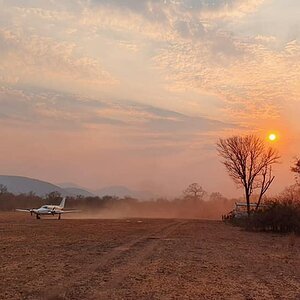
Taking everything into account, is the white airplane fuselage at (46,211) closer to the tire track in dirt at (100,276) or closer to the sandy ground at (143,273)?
the sandy ground at (143,273)

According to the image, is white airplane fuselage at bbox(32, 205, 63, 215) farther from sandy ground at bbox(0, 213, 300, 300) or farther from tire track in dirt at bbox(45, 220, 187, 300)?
tire track in dirt at bbox(45, 220, 187, 300)

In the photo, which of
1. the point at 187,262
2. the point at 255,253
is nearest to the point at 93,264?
the point at 187,262

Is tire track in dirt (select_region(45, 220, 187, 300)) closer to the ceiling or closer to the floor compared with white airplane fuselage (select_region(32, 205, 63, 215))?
closer to the floor

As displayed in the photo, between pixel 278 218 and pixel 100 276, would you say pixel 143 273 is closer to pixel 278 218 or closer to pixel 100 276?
pixel 100 276

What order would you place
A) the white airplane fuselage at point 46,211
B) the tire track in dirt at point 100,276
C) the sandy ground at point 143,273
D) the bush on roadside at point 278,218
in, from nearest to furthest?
the tire track in dirt at point 100,276 < the sandy ground at point 143,273 < the bush on roadside at point 278,218 < the white airplane fuselage at point 46,211

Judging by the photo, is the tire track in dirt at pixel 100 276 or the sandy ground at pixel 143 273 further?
the sandy ground at pixel 143 273

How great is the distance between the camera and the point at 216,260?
1852cm

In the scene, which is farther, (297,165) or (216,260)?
(297,165)

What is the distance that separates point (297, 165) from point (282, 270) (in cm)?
4083

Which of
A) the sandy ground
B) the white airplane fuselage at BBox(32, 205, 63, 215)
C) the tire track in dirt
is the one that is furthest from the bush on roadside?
the white airplane fuselage at BBox(32, 205, 63, 215)

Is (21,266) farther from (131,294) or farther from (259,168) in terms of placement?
(259,168)

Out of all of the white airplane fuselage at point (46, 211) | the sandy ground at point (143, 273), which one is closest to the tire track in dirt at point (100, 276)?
the sandy ground at point (143, 273)

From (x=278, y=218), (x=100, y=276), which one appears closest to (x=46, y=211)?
(x=278, y=218)

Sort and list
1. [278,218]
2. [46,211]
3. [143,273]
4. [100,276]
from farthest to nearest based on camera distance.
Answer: [46,211] → [278,218] → [143,273] → [100,276]
